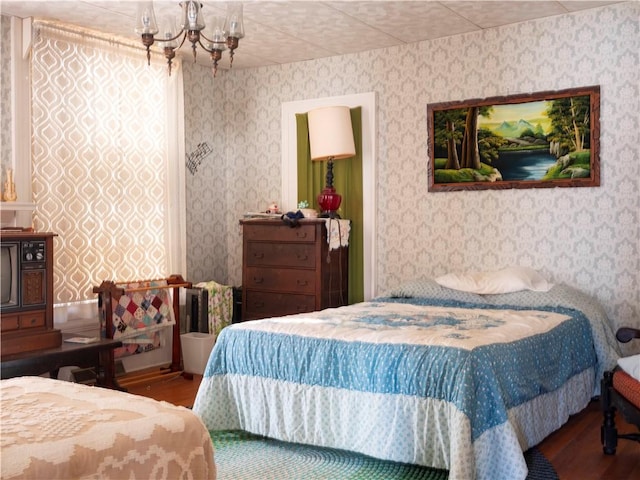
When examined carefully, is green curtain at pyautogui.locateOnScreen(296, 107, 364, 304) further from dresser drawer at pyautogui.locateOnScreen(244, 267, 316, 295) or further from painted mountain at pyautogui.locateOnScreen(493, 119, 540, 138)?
painted mountain at pyautogui.locateOnScreen(493, 119, 540, 138)

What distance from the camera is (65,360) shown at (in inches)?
173

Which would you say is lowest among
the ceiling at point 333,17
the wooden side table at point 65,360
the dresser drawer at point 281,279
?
the wooden side table at point 65,360

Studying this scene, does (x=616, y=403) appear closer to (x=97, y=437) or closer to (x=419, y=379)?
(x=419, y=379)

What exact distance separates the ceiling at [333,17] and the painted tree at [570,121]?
619 millimetres

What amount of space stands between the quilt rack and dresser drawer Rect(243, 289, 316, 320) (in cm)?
53

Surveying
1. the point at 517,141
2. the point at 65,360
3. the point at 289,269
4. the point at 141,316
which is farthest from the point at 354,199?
the point at 65,360

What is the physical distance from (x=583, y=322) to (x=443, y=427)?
1.60 m

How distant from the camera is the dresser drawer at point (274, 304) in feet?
17.9

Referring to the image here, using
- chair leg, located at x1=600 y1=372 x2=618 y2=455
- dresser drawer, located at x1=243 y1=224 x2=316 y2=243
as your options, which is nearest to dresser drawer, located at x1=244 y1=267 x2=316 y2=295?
dresser drawer, located at x1=243 y1=224 x2=316 y2=243

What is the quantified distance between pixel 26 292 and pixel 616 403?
3.43 metres

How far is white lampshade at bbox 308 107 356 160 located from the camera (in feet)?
18.3

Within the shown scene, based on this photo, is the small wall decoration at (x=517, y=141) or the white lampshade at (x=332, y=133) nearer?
the small wall decoration at (x=517, y=141)

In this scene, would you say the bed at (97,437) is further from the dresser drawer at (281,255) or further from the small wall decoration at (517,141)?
the small wall decoration at (517,141)

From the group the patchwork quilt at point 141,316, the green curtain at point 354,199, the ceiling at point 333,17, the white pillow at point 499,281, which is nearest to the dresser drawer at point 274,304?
the green curtain at point 354,199
